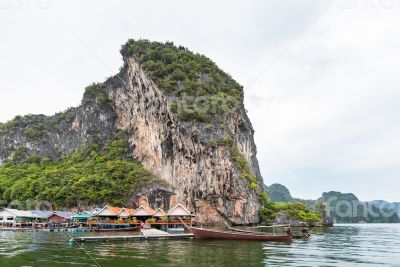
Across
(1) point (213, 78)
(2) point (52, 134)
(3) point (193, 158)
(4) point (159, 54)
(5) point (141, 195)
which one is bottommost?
(5) point (141, 195)

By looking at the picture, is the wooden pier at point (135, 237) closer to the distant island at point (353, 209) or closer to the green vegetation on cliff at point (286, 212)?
the green vegetation on cliff at point (286, 212)

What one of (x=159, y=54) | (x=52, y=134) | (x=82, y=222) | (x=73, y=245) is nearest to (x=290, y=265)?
(x=73, y=245)

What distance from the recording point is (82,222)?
45.0 meters

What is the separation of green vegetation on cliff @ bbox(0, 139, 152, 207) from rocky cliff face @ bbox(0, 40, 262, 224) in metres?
2.54

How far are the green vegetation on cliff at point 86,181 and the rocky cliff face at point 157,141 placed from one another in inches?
99.9

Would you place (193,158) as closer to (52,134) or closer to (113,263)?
(113,263)

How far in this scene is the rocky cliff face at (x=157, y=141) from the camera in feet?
172

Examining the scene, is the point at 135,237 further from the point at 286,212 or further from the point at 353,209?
the point at 353,209

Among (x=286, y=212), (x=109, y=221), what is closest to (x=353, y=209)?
(x=286, y=212)

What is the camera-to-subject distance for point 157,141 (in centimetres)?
6112

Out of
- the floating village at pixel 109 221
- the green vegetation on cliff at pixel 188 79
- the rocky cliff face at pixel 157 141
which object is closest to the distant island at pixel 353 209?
the rocky cliff face at pixel 157 141

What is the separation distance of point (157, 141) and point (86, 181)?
13116 mm

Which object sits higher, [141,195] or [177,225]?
[141,195]

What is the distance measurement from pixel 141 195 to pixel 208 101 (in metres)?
18.4
